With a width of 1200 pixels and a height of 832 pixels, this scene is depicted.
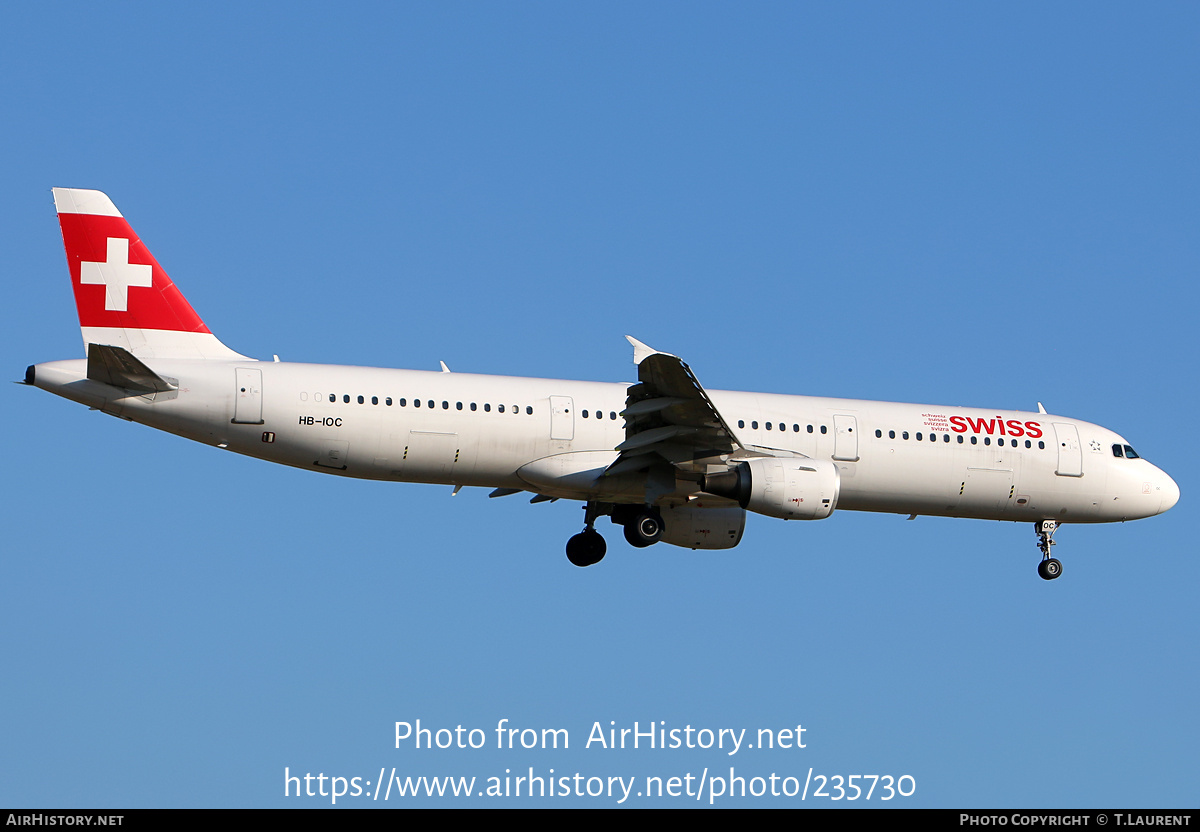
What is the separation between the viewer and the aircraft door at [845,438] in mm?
32500

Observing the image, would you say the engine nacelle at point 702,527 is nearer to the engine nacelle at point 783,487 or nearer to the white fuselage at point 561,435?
the white fuselage at point 561,435

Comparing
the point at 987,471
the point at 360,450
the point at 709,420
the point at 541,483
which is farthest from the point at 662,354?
the point at 987,471

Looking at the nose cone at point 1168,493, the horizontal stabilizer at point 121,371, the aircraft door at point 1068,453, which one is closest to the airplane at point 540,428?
the horizontal stabilizer at point 121,371

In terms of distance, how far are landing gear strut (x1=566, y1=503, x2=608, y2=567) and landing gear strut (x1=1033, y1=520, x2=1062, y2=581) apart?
10.4m

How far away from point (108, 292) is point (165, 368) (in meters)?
2.43

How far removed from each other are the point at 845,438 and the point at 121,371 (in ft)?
50.9

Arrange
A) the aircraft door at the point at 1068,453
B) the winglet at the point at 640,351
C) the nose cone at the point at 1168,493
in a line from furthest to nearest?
the nose cone at the point at 1168,493
the aircraft door at the point at 1068,453
the winglet at the point at 640,351

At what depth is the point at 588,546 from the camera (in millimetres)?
33469

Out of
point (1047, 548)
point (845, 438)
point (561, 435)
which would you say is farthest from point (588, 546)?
point (1047, 548)

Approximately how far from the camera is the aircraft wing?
93.1ft

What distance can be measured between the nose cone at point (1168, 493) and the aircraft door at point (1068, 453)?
2.52 metres

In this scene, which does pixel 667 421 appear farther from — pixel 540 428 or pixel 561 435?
pixel 540 428
